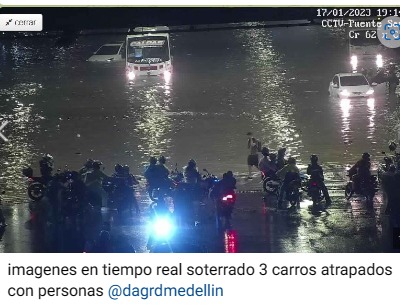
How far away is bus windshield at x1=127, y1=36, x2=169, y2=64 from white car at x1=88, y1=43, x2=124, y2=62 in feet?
2.40

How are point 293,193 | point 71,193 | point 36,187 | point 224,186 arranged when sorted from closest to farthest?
point 224,186
point 71,193
point 293,193
point 36,187

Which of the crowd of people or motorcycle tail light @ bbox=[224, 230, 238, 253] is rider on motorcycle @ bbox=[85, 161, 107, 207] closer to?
motorcycle tail light @ bbox=[224, 230, 238, 253]

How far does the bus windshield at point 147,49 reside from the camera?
28703mm

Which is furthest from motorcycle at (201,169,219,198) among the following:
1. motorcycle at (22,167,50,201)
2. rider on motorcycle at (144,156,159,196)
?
motorcycle at (22,167,50,201)

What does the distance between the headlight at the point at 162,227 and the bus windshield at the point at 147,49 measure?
10207mm

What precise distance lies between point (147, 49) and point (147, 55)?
39cm

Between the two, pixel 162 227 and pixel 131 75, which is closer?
pixel 162 227

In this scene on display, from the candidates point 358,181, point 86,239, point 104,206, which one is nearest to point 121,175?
point 104,206

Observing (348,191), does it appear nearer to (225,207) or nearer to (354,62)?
(225,207)

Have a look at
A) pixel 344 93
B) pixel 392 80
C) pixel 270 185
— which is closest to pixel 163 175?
pixel 270 185

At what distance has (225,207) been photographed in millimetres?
19672


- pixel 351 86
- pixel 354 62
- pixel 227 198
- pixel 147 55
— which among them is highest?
pixel 147 55

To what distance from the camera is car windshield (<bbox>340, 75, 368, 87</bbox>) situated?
1162 inches
